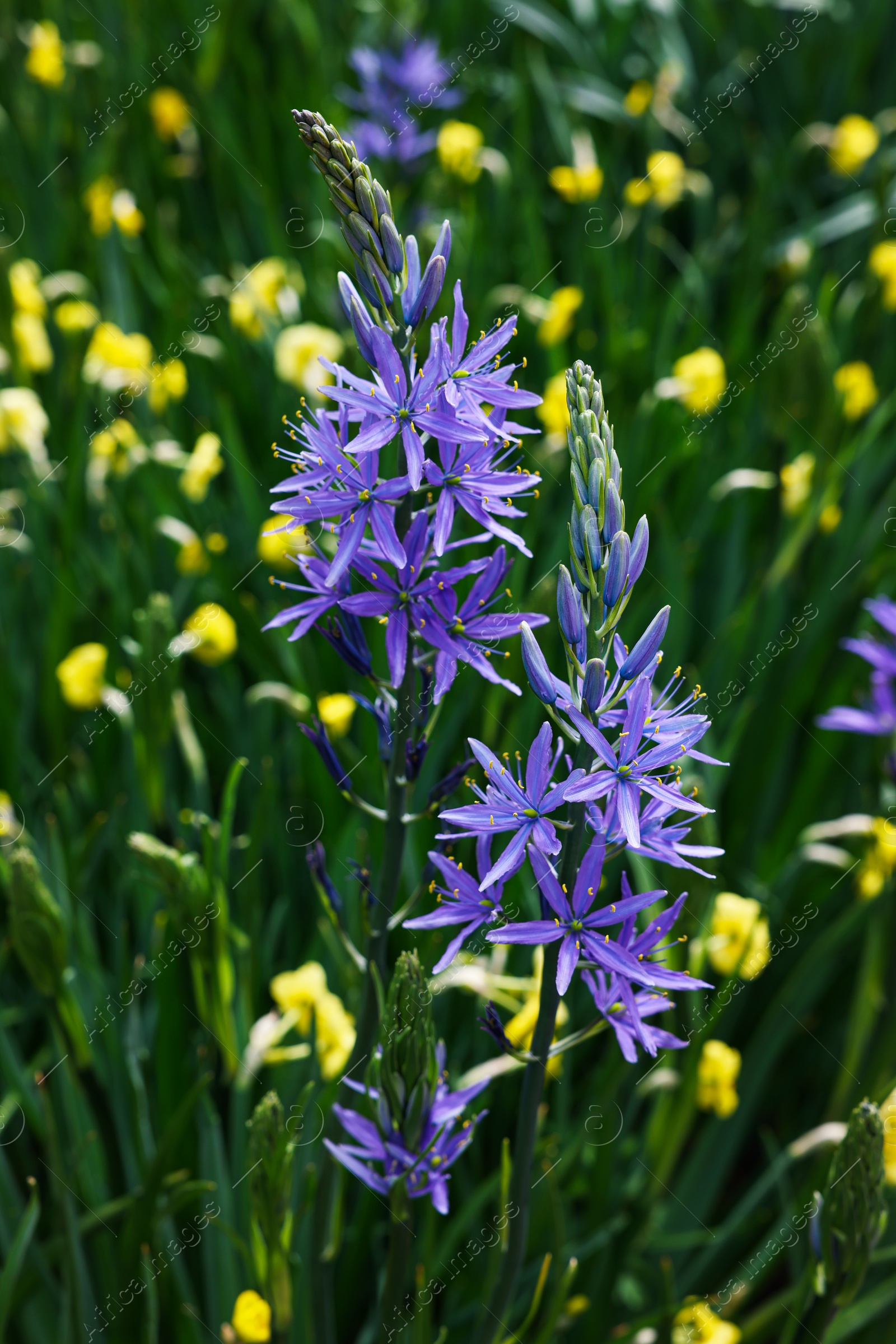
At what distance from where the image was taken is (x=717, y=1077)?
195 cm

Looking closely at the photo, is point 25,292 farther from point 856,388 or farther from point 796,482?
point 856,388

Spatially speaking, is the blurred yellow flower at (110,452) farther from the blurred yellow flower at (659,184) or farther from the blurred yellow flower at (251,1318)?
the blurred yellow flower at (251,1318)

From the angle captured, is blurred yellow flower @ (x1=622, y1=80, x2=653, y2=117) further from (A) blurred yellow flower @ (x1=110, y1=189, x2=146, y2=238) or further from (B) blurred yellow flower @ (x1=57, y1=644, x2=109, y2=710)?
(B) blurred yellow flower @ (x1=57, y1=644, x2=109, y2=710)

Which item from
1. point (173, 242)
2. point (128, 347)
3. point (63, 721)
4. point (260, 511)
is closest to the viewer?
point (63, 721)

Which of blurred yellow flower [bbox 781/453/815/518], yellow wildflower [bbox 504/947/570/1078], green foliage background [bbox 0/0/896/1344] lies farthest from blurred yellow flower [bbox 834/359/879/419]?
yellow wildflower [bbox 504/947/570/1078]

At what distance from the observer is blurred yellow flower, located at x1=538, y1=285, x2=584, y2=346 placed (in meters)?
3.19

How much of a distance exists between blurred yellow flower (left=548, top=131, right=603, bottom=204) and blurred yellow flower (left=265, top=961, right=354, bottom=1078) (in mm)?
2974

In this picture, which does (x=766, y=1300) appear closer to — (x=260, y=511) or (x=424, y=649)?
(x=424, y=649)

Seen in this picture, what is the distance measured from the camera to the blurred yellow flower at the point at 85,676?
245 cm

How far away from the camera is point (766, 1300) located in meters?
2.22

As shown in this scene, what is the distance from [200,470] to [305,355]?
47 centimetres

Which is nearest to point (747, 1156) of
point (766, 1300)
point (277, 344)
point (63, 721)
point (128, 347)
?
point (766, 1300)

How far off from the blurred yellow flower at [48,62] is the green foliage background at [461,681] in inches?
5.2

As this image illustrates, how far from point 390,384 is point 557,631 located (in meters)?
1.13
